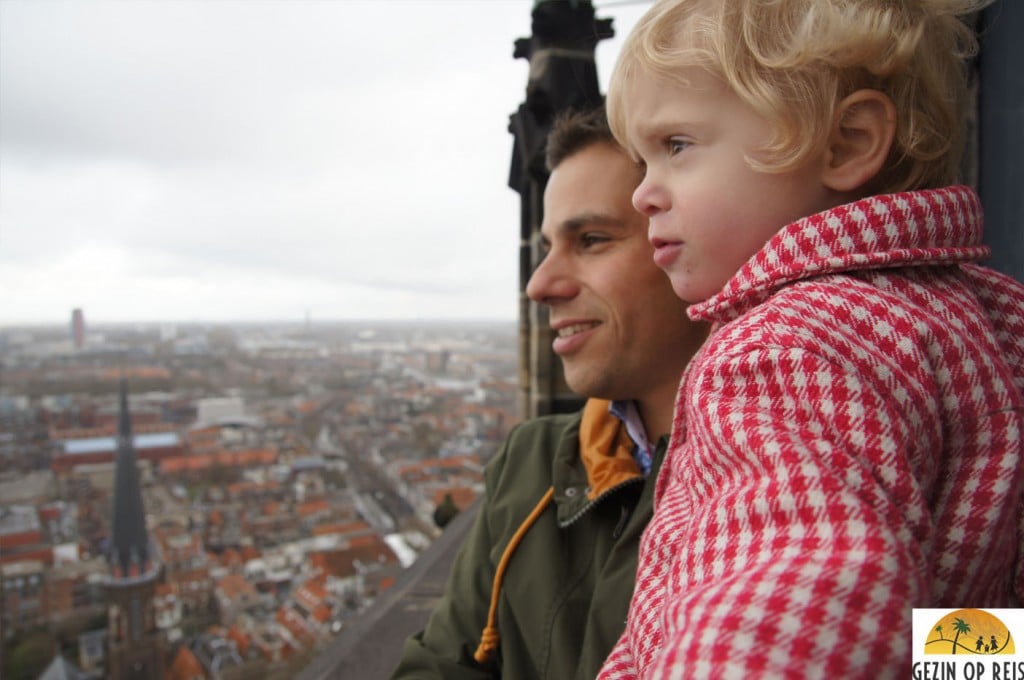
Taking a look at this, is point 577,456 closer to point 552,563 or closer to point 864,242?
point 552,563

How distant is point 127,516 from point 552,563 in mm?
2478

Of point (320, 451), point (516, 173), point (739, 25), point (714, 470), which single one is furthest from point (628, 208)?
point (320, 451)

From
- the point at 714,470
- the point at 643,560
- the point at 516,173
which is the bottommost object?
the point at 643,560

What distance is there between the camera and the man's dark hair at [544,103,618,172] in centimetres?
132

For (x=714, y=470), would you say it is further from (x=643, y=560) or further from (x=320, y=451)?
(x=320, y=451)

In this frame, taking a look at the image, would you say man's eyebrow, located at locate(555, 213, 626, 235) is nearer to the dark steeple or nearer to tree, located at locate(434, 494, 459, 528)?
the dark steeple

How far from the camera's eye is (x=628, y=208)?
127cm

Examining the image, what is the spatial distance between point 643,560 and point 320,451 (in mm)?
3291

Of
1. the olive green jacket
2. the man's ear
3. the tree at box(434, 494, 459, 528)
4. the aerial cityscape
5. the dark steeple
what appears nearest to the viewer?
the man's ear

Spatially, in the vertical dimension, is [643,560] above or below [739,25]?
below

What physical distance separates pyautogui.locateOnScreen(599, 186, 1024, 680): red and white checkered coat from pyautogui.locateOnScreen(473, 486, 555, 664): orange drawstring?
1.70 ft

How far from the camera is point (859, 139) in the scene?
71cm

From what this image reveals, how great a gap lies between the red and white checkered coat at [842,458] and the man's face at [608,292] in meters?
0.54

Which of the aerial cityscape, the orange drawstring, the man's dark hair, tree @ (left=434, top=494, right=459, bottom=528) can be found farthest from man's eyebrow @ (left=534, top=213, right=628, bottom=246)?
tree @ (left=434, top=494, right=459, bottom=528)
